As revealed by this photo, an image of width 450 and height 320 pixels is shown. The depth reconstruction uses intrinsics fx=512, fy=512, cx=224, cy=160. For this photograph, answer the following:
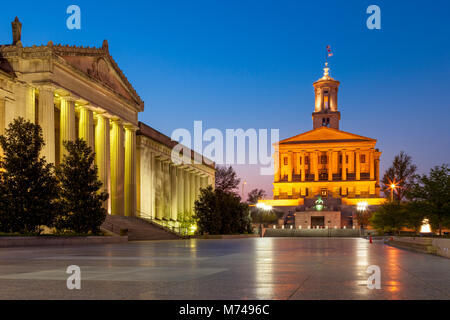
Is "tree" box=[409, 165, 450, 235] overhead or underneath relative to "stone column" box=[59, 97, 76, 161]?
underneath

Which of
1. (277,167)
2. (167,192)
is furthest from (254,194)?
(167,192)

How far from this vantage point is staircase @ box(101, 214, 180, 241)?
4350 centimetres

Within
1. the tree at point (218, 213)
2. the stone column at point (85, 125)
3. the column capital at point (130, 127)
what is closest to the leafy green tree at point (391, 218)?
the tree at point (218, 213)

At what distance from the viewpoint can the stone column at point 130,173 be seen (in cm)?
5681

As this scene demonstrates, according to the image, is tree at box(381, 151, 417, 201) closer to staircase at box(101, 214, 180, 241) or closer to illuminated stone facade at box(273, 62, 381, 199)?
illuminated stone facade at box(273, 62, 381, 199)

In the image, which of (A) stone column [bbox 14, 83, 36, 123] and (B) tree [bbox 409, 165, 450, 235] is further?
(A) stone column [bbox 14, 83, 36, 123]

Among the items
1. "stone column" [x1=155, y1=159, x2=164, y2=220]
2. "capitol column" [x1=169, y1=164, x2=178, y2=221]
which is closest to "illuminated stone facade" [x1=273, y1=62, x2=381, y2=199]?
"capitol column" [x1=169, y1=164, x2=178, y2=221]

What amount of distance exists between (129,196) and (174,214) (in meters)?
20.2

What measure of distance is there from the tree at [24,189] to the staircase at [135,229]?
1320cm

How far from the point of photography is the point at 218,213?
5628 centimetres

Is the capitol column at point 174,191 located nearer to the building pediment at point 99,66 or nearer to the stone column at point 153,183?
the stone column at point 153,183

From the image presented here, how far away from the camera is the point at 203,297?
6.33 meters
